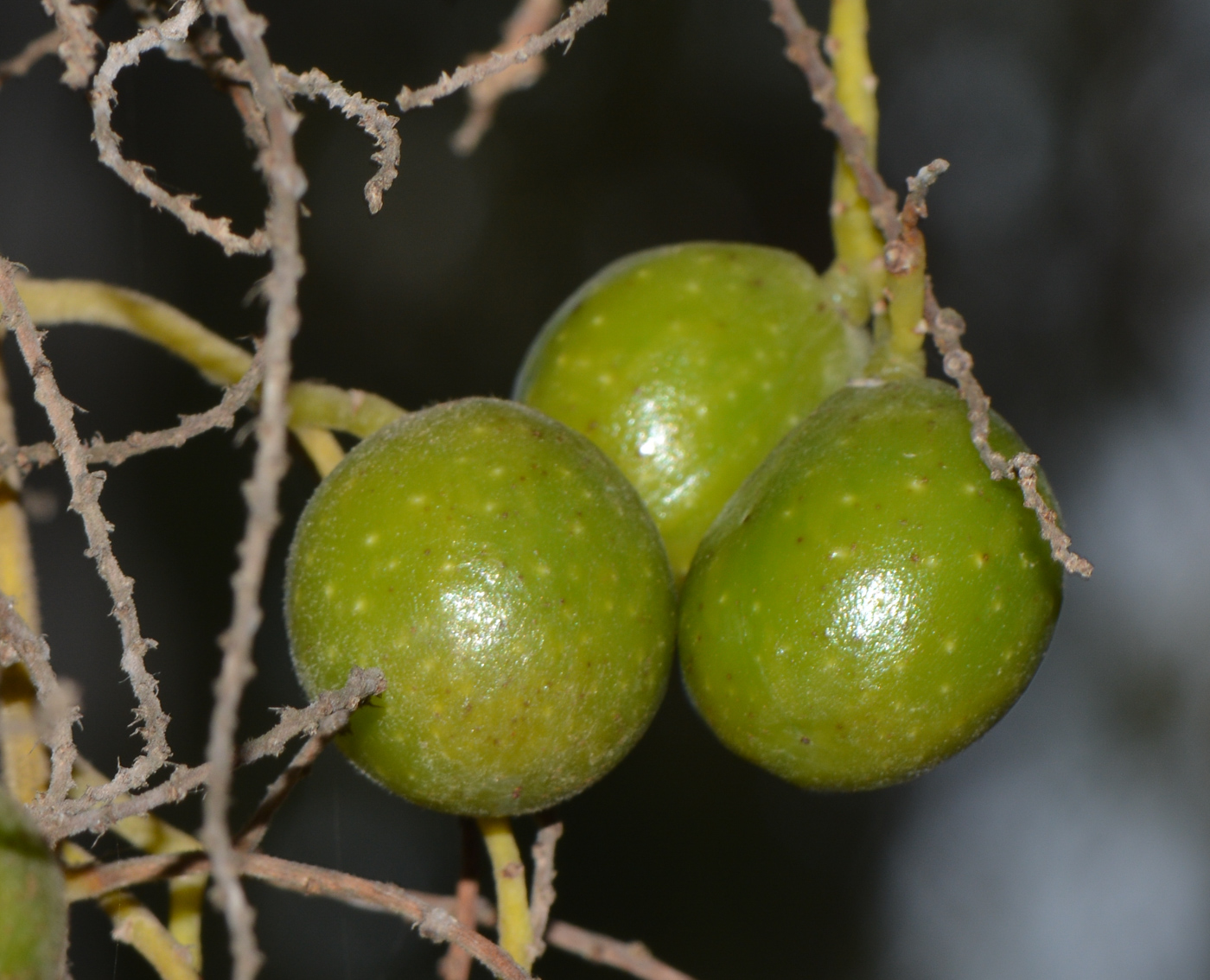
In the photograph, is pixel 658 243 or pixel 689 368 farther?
pixel 658 243

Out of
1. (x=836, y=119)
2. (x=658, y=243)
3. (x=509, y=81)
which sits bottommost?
(x=836, y=119)

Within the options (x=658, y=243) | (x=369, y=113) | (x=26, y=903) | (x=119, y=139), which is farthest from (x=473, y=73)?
(x=658, y=243)

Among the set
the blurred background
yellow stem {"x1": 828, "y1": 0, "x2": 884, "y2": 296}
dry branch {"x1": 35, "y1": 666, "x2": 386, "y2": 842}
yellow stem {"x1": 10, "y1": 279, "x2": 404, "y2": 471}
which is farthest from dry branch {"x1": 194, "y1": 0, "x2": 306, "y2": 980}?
the blurred background

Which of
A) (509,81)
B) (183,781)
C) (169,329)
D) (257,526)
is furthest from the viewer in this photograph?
(509,81)

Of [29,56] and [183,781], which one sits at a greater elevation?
[29,56]

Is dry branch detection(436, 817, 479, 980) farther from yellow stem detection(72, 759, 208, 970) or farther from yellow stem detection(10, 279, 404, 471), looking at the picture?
yellow stem detection(10, 279, 404, 471)

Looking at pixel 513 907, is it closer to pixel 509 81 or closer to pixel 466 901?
pixel 466 901

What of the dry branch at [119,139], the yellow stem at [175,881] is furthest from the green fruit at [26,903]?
the dry branch at [119,139]
